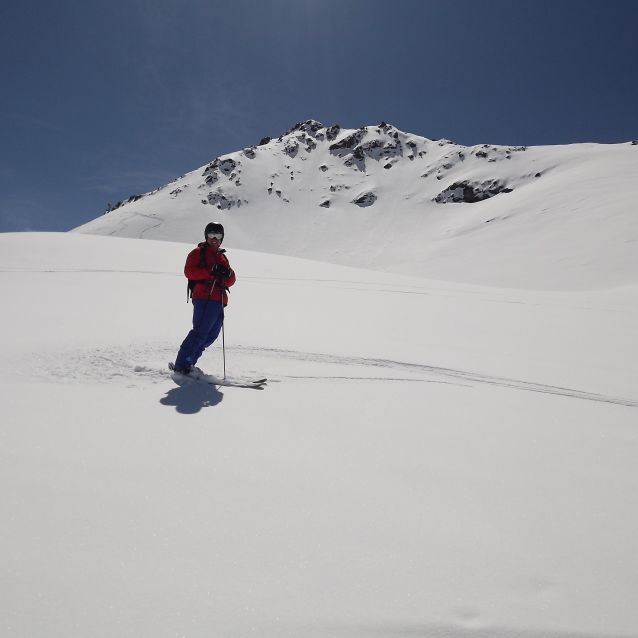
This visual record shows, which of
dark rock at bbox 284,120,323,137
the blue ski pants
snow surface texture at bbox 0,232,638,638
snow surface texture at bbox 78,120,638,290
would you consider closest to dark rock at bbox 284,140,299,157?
snow surface texture at bbox 78,120,638,290

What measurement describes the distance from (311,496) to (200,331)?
2.69 metres

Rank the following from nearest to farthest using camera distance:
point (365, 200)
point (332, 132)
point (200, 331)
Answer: point (200, 331) < point (365, 200) < point (332, 132)

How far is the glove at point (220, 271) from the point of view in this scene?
451 centimetres

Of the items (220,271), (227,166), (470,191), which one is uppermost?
(227,166)

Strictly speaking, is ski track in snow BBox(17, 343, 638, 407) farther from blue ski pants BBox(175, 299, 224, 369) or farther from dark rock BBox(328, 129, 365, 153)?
dark rock BBox(328, 129, 365, 153)

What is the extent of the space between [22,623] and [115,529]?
48 cm

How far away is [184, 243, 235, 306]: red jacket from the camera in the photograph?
457 centimetres

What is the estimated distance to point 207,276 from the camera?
15.1ft

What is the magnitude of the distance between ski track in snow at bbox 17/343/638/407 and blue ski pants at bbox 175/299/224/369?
258mm

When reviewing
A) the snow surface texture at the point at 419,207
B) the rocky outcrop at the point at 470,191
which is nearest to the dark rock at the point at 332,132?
the snow surface texture at the point at 419,207

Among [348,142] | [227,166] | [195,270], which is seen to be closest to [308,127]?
[348,142]

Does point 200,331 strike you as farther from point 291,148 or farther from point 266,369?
point 291,148

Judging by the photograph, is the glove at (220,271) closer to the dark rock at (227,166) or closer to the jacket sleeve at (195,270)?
the jacket sleeve at (195,270)

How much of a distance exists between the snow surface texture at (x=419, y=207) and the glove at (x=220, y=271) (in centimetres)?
3156
